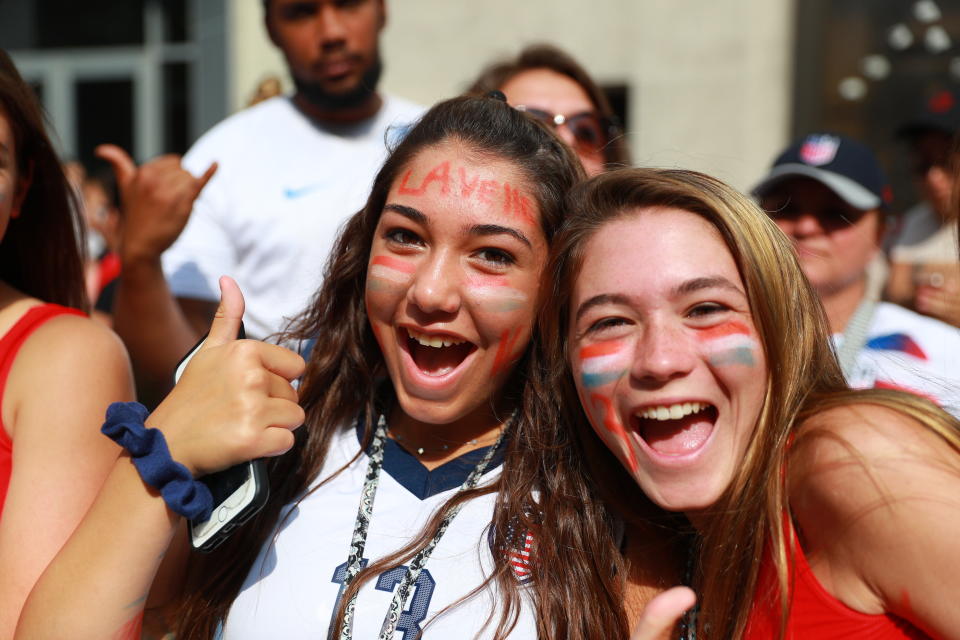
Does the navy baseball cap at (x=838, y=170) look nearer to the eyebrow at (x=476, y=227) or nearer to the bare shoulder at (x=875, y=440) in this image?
the eyebrow at (x=476, y=227)

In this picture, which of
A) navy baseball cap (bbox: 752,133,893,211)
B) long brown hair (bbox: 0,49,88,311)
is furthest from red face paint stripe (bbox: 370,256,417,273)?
navy baseball cap (bbox: 752,133,893,211)

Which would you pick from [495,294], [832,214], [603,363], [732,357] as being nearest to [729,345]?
[732,357]

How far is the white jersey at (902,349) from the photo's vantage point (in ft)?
9.37

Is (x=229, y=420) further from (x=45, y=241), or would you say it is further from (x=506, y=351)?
(x=45, y=241)

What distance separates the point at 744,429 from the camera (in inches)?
74.4

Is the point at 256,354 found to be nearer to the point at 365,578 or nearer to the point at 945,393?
the point at 365,578

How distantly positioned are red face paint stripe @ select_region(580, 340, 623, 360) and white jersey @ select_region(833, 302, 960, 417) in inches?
43.9

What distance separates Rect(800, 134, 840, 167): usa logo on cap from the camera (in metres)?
3.56

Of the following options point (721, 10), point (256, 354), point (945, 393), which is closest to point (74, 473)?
point (256, 354)

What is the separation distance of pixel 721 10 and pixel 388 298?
511cm

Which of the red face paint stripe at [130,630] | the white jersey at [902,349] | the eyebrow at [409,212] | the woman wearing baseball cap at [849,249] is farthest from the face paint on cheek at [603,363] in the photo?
the woman wearing baseball cap at [849,249]

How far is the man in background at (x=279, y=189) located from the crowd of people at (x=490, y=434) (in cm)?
73

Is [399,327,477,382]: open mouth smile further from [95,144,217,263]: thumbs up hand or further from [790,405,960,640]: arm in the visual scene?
[95,144,217,263]: thumbs up hand

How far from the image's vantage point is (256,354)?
6.37ft
